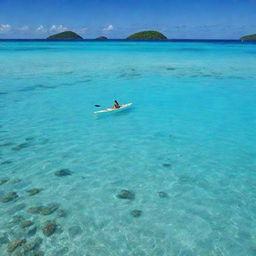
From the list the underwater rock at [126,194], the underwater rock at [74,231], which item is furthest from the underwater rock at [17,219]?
the underwater rock at [126,194]

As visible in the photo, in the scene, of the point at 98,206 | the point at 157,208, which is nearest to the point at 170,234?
the point at 157,208

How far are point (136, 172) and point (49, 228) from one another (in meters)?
4.26

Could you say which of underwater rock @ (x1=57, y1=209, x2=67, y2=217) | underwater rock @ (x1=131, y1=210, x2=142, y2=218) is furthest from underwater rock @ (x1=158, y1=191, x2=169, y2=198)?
underwater rock @ (x1=57, y1=209, x2=67, y2=217)

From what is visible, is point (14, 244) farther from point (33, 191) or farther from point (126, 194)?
point (126, 194)

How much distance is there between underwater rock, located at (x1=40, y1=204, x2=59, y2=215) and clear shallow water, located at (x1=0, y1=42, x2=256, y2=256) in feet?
0.52

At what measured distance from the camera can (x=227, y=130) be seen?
16.0 meters

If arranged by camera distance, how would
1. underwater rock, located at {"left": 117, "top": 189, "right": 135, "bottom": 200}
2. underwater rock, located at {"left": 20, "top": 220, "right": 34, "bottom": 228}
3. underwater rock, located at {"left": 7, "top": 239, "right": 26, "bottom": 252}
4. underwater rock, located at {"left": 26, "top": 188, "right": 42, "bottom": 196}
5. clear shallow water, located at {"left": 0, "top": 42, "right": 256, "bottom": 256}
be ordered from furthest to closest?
1. underwater rock, located at {"left": 26, "top": 188, "right": 42, "bottom": 196}
2. underwater rock, located at {"left": 117, "top": 189, "right": 135, "bottom": 200}
3. underwater rock, located at {"left": 20, "top": 220, "right": 34, "bottom": 228}
4. clear shallow water, located at {"left": 0, "top": 42, "right": 256, "bottom": 256}
5. underwater rock, located at {"left": 7, "top": 239, "right": 26, "bottom": 252}

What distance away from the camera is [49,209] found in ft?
28.7

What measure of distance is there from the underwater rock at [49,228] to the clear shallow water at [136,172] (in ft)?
0.64

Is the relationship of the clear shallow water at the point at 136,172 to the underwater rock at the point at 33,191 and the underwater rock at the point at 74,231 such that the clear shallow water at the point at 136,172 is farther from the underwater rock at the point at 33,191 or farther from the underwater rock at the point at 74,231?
the underwater rock at the point at 33,191

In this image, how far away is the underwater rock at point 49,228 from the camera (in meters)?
7.75

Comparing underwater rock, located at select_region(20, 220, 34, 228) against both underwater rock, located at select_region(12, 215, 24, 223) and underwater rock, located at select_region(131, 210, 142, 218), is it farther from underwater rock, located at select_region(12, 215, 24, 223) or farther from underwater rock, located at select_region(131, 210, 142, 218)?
underwater rock, located at select_region(131, 210, 142, 218)

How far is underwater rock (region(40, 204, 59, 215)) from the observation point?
339 inches

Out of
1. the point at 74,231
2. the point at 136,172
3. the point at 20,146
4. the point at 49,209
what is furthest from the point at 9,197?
the point at 136,172
